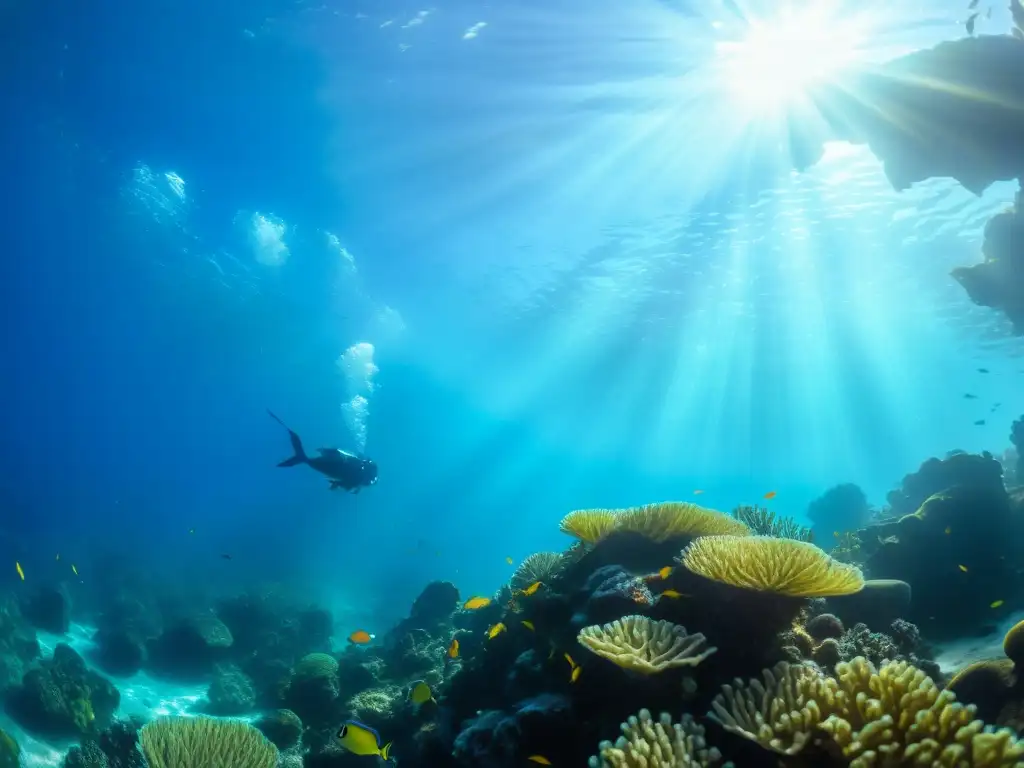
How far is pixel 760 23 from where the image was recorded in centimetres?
1523

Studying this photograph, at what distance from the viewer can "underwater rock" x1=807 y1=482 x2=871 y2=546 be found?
2420 cm

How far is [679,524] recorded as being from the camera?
6.13 metres

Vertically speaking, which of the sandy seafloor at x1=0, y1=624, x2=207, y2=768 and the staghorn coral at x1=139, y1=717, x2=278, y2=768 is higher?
the sandy seafloor at x1=0, y1=624, x2=207, y2=768

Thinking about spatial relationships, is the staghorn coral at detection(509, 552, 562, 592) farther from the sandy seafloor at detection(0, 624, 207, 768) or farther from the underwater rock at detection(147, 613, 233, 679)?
the underwater rock at detection(147, 613, 233, 679)

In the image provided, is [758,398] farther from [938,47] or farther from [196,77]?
[196,77]

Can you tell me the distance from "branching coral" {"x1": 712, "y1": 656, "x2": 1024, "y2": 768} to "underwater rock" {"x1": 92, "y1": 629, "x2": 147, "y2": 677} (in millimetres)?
19958

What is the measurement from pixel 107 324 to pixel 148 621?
47.8 meters

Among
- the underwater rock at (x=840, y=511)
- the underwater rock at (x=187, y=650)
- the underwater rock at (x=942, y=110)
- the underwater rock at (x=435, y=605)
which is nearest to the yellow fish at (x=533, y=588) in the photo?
the underwater rock at (x=435, y=605)

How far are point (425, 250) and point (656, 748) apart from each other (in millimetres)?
31571

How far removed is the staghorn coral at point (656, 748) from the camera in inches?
123

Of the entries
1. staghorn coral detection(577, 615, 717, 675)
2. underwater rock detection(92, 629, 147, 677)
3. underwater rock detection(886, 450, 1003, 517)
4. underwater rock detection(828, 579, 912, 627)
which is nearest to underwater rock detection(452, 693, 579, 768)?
staghorn coral detection(577, 615, 717, 675)

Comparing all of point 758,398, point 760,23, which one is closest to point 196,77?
point 760,23

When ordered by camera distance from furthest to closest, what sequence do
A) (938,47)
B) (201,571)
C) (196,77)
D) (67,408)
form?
(67,408) → (201,571) → (196,77) → (938,47)

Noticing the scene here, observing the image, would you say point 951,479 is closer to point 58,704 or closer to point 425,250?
point 58,704
